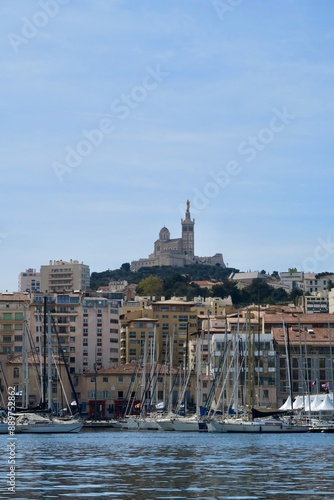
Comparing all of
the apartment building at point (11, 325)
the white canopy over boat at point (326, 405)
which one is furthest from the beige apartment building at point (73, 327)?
the white canopy over boat at point (326, 405)

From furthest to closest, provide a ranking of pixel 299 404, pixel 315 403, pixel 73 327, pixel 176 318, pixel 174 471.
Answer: pixel 176 318 → pixel 73 327 → pixel 299 404 → pixel 315 403 → pixel 174 471

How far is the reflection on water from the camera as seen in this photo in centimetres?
3791

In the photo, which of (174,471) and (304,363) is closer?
(174,471)

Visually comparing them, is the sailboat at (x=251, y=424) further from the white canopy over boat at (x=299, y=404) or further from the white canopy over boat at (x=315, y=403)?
the white canopy over boat at (x=299, y=404)

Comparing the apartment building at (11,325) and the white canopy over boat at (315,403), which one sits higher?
the apartment building at (11,325)

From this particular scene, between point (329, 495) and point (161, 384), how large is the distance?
353 ft

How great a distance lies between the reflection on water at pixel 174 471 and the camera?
37.9 m

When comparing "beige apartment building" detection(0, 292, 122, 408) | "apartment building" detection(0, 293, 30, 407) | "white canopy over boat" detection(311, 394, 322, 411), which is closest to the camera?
"white canopy over boat" detection(311, 394, 322, 411)

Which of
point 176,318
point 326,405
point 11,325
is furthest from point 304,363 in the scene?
point 11,325

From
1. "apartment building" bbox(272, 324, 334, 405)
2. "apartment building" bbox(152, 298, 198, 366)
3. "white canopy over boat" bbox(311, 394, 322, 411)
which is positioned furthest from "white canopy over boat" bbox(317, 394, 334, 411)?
"apartment building" bbox(152, 298, 198, 366)

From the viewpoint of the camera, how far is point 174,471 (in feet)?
157

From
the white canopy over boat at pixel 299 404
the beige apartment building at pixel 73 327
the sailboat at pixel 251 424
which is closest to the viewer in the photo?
the sailboat at pixel 251 424

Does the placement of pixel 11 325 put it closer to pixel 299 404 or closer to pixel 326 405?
pixel 299 404

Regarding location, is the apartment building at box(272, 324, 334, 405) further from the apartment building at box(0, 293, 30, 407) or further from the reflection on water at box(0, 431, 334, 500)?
the reflection on water at box(0, 431, 334, 500)
